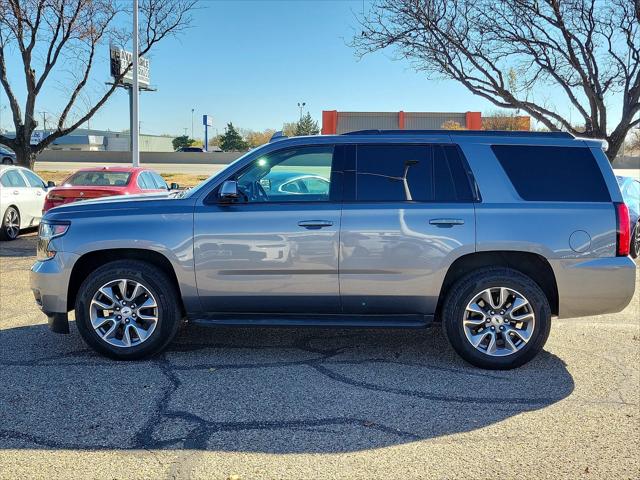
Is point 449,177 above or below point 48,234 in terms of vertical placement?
above

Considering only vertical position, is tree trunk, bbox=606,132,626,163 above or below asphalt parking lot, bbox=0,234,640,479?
above

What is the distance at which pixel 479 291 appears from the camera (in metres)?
4.78

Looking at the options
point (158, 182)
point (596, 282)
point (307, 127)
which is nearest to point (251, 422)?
point (596, 282)

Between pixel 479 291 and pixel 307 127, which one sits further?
pixel 307 127

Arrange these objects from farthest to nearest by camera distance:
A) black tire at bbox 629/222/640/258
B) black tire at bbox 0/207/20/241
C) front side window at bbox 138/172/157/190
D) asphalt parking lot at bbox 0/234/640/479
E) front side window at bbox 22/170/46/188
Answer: front side window at bbox 22/170/46/188 < front side window at bbox 138/172/157/190 < black tire at bbox 0/207/20/241 < black tire at bbox 629/222/640/258 < asphalt parking lot at bbox 0/234/640/479

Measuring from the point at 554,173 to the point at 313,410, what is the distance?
2.75 m

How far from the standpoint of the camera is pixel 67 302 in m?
4.99

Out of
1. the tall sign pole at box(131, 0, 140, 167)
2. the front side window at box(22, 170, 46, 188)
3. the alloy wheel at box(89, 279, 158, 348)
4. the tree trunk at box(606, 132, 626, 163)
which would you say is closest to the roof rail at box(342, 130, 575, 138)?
the alloy wheel at box(89, 279, 158, 348)

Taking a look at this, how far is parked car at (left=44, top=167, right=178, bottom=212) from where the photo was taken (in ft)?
33.6

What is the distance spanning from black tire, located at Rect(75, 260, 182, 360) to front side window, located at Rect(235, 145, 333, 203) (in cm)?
101

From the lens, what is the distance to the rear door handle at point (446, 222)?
4.73 m

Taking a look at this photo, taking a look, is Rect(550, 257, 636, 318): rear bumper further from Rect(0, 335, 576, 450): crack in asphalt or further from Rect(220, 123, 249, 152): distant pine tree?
Rect(220, 123, 249, 152): distant pine tree

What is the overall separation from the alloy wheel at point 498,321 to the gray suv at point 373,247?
11mm

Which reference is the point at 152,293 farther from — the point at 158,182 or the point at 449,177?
the point at 158,182
